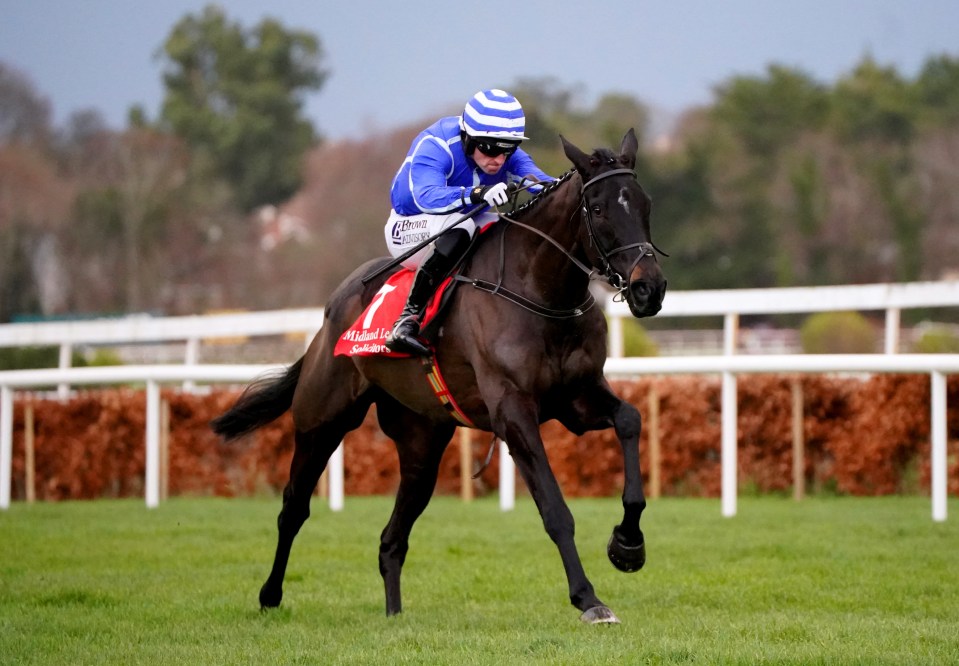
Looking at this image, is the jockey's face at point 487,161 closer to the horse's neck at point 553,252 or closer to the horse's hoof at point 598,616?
the horse's neck at point 553,252

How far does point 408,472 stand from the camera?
246 inches

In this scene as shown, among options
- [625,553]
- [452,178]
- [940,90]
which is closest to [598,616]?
[625,553]

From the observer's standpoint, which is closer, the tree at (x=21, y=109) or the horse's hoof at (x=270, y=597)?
the horse's hoof at (x=270, y=597)

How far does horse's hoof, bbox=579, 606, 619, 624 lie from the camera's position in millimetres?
4992

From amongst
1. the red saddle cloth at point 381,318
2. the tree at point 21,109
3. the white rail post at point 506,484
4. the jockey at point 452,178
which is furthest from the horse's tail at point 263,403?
the tree at point 21,109

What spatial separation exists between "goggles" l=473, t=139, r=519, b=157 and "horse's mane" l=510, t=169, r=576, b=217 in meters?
0.25

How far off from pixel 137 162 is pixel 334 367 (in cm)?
4600

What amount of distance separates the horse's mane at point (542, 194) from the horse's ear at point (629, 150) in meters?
0.30

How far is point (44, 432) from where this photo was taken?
11.7 metres

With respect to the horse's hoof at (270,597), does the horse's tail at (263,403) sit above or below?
above

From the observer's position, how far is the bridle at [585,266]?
499 centimetres

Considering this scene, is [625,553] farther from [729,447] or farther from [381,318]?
[729,447]

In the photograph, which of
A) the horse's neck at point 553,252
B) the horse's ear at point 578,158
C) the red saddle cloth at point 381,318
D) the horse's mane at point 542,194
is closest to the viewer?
the horse's ear at point 578,158

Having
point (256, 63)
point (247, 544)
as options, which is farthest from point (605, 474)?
point (256, 63)
